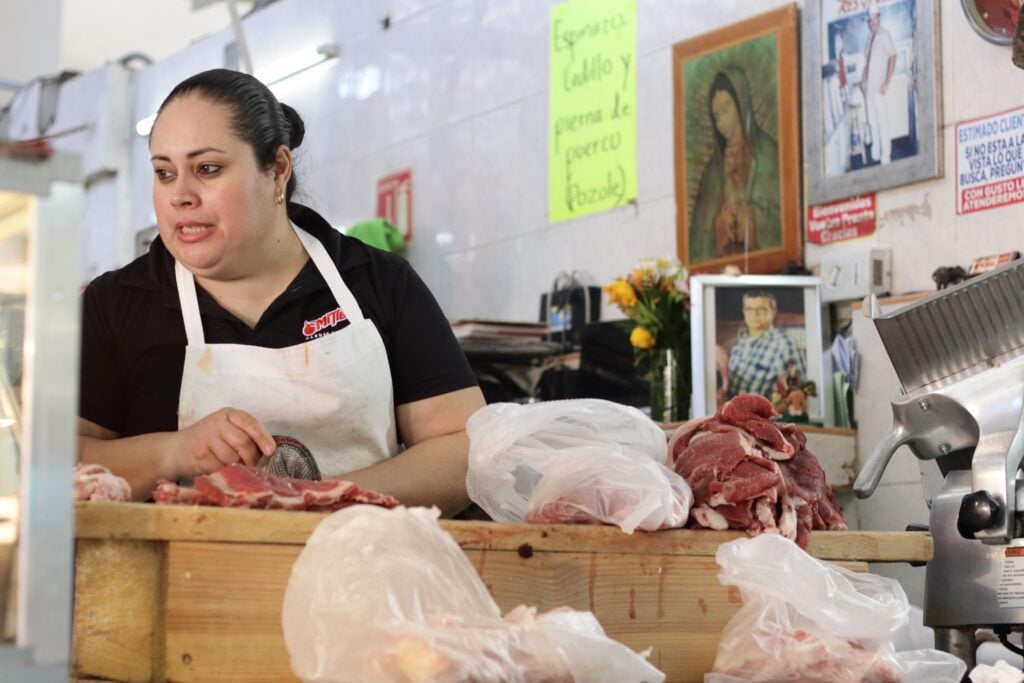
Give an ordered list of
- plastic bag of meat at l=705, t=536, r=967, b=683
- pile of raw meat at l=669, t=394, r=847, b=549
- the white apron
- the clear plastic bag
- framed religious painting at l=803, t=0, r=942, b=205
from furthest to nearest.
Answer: framed religious painting at l=803, t=0, r=942, b=205 → the white apron → pile of raw meat at l=669, t=394, r=847, b=549 → the clear plastic bag → plastic bag of meat at l=705, t=536, r=967, b=683

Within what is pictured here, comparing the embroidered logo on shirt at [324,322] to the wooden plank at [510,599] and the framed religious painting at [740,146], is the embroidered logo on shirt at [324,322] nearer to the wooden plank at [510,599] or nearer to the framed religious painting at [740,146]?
the wooden plank at [510,599]

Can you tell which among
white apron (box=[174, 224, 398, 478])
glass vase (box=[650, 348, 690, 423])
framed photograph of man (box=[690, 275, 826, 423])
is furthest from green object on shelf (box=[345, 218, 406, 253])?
white apron (box=[174, 224, 398, 478])

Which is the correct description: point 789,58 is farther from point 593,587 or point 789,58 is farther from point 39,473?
point 39,473

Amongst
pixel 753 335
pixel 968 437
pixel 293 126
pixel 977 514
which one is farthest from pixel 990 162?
pixel 293 126

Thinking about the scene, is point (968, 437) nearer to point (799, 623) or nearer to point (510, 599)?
point (799, 623)

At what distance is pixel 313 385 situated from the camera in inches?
124

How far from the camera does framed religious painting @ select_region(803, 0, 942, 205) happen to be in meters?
4.79

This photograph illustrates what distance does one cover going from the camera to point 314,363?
3.17m

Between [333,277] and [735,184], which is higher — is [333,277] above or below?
below

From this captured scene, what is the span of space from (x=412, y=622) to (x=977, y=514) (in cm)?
141

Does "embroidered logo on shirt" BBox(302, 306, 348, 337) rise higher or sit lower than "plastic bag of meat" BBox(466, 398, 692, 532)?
higher

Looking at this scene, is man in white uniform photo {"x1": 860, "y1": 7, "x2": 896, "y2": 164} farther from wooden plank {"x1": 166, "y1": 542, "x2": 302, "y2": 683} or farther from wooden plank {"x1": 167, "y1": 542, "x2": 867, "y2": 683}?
wooden plank {"x1": 166, "y1": 542, "x2": 302, "y2": 683}

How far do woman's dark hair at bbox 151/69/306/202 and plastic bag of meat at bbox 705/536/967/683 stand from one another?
1.35 m

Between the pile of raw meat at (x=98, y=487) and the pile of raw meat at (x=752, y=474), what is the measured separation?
97 cm
